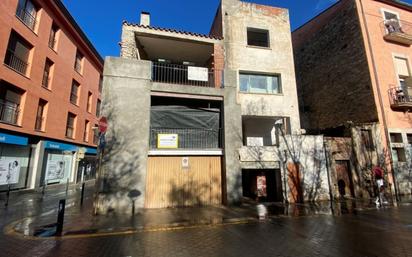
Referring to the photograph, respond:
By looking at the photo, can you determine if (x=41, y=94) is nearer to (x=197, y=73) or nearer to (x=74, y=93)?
(x=74, y=93)

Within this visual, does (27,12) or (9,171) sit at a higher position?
(27,12)

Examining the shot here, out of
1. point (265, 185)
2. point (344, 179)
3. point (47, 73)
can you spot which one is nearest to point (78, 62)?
point (47, 73)

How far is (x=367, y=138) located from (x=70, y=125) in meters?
24.7

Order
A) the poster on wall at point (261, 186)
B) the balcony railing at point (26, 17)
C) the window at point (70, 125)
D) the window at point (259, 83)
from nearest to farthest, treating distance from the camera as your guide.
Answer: the poster on wall at point (261, 186)
the window at point (259, 83)
the balcony railing at point (26, 17)
the window at point (70, 125)

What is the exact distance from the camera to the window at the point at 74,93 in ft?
71.1

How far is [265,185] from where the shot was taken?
40.3 ft

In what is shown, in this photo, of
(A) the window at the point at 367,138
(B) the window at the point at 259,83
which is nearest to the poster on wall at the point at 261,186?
(B) the window at the point at 259,83

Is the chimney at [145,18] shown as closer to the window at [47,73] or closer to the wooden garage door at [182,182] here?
the wooden garage door at [182,182]

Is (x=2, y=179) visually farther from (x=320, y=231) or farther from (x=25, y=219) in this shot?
(x=320, y=231)

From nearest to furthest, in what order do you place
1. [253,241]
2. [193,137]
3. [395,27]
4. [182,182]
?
[253,241]
[182,182]
[193,137]
[395,27]

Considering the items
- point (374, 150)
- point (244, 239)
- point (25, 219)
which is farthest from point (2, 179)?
point (374, 150)

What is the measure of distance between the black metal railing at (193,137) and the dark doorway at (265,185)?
9.45ft

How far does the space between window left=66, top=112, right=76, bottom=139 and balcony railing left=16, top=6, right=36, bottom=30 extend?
814cm

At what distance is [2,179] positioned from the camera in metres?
13.6
